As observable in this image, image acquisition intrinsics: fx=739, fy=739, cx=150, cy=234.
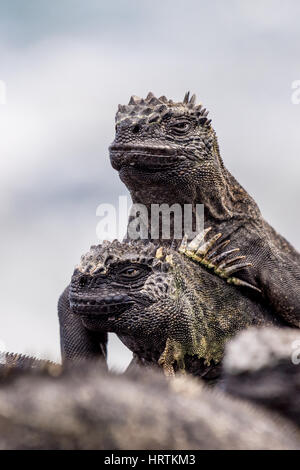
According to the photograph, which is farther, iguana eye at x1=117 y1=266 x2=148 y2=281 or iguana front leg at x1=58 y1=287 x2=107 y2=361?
iguana front leg at x1=58 y1=287 x2=107 y2=361

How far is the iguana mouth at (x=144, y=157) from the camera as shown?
6.57 meters

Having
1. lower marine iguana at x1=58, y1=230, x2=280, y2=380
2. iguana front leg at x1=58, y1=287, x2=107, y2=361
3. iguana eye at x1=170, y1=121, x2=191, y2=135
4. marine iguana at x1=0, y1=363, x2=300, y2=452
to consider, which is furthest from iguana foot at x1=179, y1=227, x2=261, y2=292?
marine iguana at x1=0, y1=363, x2=300, y2=452

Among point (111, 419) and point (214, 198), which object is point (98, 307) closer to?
point (214, 198)

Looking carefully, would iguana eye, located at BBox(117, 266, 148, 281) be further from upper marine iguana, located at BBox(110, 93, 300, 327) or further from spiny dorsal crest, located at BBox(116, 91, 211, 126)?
spiny dorsal crest, located at BBox(116, 91, 211, 126)

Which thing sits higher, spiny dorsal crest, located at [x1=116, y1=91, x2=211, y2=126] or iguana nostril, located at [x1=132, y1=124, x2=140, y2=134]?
spiny dorsal crest, located at [x1=116, y1=91, x2=211, y2=126]

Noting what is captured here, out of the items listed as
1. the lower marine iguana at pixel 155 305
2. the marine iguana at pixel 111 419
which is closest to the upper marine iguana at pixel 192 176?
the lower marine iguana at pixel 155 305

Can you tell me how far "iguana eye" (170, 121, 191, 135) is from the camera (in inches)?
268

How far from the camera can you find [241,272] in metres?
6.80

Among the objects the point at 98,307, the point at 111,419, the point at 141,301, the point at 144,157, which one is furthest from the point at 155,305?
the point at 111,419

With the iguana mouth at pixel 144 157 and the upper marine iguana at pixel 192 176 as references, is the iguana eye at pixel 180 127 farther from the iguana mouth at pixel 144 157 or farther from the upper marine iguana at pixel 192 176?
the iguana mouth at pixel 144 157

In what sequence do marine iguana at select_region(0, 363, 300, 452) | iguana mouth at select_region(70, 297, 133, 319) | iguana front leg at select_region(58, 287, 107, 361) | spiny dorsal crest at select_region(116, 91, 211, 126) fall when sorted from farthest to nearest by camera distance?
1. iguana front leg at select_region(58, 287, 107, 361)
2. spiny dorsal crest at select_region(116, 91, 211, 126)
3. iguana mouth at select_region(70, 297, 133, 319)
4. marine iguana at select_region(0, 363, 300, 452)

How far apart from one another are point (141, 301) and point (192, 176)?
1.57 metres

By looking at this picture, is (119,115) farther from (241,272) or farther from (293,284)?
(293,284)
